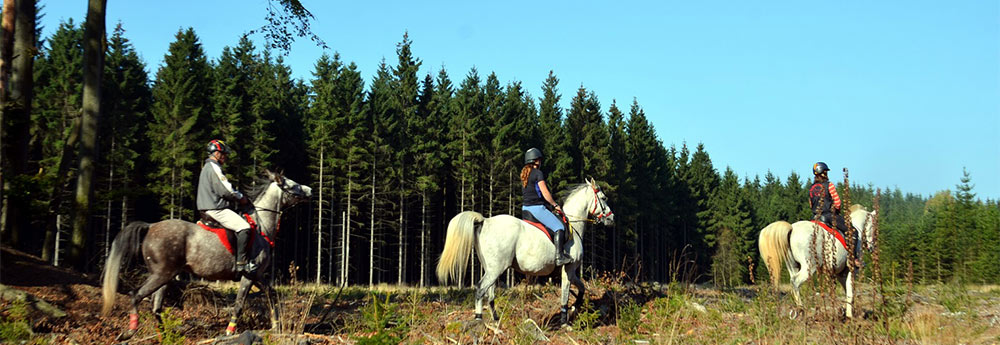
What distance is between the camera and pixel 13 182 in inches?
409

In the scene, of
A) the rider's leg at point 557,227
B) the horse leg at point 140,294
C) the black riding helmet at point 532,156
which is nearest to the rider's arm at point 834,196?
the rider's leg at point 557,227

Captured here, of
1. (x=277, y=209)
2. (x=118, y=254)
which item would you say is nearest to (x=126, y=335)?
(x=118, y=254)

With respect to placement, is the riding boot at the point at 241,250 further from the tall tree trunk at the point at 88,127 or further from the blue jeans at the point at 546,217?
the tall tree trunk at the point at 88,127

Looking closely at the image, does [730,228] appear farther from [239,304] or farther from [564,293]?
[239,304]

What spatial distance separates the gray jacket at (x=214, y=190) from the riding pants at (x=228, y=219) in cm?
7

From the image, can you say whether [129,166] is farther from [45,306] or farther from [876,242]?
[876,242]

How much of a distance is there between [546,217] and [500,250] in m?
1.11

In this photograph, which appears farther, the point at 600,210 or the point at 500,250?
the point at 600,210

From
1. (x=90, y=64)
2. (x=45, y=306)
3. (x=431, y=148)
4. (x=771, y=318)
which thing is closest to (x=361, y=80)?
(x=431, y=148)

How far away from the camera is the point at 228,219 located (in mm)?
8445

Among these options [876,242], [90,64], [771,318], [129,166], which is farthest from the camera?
[129,166]

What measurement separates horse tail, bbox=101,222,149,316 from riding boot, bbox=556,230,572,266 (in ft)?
19.2

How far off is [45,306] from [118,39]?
37664 mm

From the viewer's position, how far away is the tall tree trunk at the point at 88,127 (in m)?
11.3
